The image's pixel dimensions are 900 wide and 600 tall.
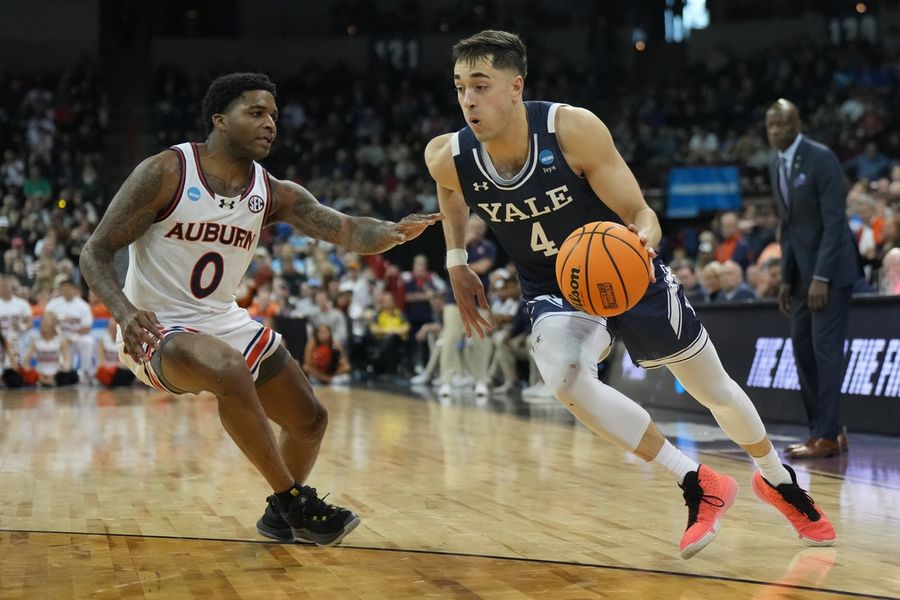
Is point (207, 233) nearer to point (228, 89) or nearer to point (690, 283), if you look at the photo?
point (228, 89)

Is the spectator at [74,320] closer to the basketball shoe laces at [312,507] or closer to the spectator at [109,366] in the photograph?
the spectator at [109,366]

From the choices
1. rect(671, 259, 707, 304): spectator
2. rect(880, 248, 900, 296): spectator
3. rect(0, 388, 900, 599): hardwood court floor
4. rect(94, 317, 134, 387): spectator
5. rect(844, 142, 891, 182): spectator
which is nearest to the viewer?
rect(0, 388, 900, 599): hardwood court floor

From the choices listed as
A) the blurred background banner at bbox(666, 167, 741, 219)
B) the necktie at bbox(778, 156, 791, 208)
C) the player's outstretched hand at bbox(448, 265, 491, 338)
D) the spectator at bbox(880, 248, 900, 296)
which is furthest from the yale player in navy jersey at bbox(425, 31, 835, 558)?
the blurred background banner at bbox(666, 167, 741, 219)

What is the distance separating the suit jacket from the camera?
278 inches

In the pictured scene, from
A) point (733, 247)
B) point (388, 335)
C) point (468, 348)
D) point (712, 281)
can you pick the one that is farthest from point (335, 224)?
point (388, 335)

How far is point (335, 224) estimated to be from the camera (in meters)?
4.87

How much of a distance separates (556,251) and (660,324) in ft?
1.63

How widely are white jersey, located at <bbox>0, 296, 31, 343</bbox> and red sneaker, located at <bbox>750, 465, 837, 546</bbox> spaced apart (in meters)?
13.1

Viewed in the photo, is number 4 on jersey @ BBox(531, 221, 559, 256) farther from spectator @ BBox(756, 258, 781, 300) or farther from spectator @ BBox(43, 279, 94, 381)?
spectator @ BBox(43, 279, 94, 381)

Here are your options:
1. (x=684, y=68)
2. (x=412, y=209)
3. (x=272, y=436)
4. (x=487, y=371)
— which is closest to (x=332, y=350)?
(x=487, y=371)

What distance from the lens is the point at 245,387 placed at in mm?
4395

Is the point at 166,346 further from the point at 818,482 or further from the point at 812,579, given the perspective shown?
the point at 818,482

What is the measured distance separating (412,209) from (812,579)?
17.5 meters

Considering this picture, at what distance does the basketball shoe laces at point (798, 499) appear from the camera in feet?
14.4
